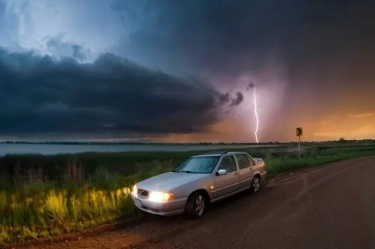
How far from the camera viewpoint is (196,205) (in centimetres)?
718

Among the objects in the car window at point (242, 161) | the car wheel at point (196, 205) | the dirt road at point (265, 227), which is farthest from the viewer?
the car window at point (242, 161)

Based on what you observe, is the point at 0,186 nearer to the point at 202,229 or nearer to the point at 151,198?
the point at 151,198

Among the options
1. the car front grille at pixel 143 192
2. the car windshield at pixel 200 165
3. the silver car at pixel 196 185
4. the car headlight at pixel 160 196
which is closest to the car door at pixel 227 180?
the silver car at pixel 196 185

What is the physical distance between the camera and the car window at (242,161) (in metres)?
9.37

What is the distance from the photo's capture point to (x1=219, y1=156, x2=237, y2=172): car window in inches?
337

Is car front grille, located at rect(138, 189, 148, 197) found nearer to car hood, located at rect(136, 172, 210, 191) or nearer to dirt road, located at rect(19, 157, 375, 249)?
car hood, located at rect(136, 172, 210, 191)

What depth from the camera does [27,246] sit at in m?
5.73

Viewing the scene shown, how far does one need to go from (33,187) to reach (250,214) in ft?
21.5

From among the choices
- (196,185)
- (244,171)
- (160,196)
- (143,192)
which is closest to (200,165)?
(196,185)

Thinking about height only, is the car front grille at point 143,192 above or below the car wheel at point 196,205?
above

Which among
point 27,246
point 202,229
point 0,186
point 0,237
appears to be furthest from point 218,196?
point 0,186

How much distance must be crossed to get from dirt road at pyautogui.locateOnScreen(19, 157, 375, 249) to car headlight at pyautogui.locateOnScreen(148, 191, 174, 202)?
0.59 m

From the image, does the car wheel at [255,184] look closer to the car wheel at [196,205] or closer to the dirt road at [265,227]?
the dirt road at [265,227]

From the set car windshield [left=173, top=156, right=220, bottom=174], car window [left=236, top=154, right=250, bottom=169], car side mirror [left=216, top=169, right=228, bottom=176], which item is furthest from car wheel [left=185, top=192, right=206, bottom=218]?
car window [left=236, top=154, right=250, bottom=169]
